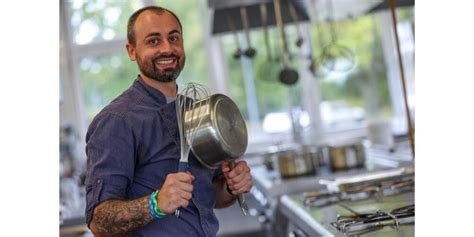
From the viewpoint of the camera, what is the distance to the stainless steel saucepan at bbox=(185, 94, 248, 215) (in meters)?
1.62

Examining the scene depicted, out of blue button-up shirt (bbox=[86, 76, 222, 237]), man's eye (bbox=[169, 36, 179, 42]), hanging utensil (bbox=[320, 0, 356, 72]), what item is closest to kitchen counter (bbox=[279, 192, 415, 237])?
blue button-up shirt (bbox=[86, 76, 222, 237])

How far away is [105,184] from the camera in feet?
5.25

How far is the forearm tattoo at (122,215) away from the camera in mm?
1565

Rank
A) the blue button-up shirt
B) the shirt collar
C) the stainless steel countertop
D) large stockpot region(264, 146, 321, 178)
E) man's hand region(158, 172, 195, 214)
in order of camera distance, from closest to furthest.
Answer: man's hand region(158, 172, 195, 214) < the blue button-up shirt < the shirt collar < the stainless steel countertop < large stockpot region(264, 146, 321, 178)

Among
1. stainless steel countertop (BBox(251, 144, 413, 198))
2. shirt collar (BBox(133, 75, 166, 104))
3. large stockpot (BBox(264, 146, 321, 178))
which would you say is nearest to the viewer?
shirt collar (BBox(133, 75, 166, 104))

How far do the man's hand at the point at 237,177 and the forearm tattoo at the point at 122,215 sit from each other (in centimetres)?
26

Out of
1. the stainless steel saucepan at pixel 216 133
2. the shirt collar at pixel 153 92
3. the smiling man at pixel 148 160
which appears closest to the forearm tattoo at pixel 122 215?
the smiling man at pixel 148 160

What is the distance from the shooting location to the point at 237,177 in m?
1.76

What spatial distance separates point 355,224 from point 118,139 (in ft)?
2.49

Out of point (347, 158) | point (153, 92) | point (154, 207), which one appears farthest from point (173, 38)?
point (347, 158)

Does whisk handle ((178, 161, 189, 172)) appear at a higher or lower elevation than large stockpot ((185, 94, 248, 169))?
lower

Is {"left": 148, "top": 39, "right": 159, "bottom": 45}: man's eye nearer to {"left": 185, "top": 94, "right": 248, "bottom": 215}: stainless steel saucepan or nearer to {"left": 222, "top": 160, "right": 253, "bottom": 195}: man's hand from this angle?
{"left": 185, "top": 94, "right": 248, "bottom": 215}: stainless steel saucepan

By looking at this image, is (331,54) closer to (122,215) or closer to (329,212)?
(329,212)
